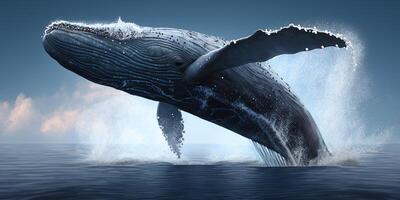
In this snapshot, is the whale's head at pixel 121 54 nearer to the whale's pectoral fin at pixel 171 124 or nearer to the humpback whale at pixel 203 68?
the humpback whale at pixel 203 68

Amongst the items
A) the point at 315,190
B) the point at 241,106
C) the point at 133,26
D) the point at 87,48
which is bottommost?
the point at 315,190

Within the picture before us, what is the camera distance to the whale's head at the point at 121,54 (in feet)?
35.0

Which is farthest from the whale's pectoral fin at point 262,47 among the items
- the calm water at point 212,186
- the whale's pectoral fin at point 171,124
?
the whale's pectoral fin at point 171,124

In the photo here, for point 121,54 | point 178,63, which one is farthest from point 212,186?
point 121,54

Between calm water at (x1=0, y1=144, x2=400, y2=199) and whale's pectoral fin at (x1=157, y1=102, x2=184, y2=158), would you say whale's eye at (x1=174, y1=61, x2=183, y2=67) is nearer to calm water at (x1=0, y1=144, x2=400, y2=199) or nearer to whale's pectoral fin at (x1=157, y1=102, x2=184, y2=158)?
calm water at (x1=0, y1=144, x2=400, y2=199)

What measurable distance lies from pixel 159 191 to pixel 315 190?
307 cm

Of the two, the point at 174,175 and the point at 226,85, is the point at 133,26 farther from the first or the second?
the point at 174,175

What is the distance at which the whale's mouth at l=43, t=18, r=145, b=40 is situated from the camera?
10.8 metres

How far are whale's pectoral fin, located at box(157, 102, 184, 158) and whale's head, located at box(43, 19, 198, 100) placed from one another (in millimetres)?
3385

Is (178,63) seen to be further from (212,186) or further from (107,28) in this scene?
(212,186)

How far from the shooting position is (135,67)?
36.2 ft

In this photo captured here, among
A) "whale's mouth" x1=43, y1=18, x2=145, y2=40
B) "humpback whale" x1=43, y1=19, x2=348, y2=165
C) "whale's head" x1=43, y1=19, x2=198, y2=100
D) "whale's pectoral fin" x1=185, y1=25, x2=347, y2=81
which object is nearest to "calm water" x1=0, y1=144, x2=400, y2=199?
"humpback whale" x1=43, y1=19, x2=348, y2=165

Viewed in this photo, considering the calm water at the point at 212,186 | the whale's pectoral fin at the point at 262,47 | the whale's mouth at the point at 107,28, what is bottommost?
the calm water at the point at 212,186

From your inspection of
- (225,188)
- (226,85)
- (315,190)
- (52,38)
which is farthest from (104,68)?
(315,190)
